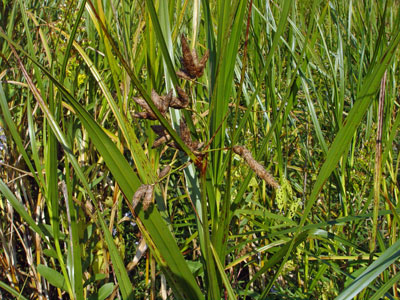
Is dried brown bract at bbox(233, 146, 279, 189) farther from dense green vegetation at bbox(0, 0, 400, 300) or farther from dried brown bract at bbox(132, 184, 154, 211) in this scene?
dried brown bract at bbox(132, 184, 154, 211)

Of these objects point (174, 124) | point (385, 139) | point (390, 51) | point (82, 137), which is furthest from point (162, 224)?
point (385, 139)

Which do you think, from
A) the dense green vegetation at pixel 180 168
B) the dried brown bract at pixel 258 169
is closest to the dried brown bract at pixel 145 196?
the dense green vegetation at pixel 180 168

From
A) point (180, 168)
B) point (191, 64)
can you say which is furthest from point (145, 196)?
point (191, 64)

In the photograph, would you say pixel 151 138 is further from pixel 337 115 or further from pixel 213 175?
pixel 337 115

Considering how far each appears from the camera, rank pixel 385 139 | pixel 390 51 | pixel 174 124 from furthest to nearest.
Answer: pixel 385 139 → pixel 174 124 → pixel 390 51

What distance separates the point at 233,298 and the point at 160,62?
1.85 feet

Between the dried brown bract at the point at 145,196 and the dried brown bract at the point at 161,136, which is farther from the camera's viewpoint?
the dried brown bract at the point at 161,136

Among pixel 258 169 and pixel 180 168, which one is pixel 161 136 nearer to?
pixel 180 168

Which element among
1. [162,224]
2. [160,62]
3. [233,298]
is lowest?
[233,298]

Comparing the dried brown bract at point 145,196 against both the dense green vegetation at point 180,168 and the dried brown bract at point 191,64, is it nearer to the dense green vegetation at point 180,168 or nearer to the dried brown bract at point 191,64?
the dense green vegetation at point 180,168

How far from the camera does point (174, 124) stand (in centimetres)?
87

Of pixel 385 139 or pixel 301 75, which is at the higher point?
pixel 301 75

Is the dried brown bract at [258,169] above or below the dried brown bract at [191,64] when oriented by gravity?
below

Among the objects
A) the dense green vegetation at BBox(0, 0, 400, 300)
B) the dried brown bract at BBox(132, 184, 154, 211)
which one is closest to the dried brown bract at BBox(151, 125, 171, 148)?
the dense green vegetation at BBox(0, 0, 400, 300)
